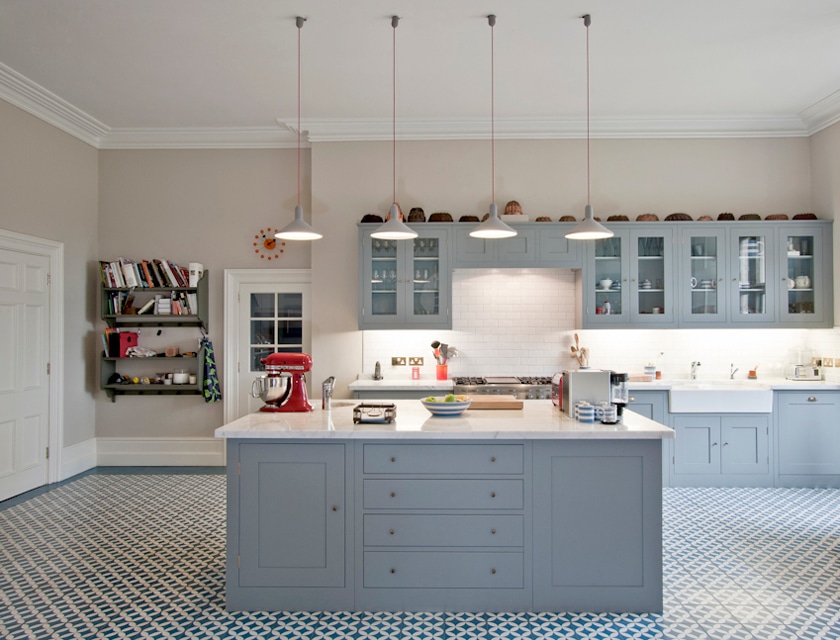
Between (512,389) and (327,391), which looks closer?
(327,391)

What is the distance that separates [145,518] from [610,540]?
3465mm

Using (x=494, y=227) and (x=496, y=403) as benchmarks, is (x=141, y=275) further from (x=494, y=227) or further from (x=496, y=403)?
(x=496, y=403)

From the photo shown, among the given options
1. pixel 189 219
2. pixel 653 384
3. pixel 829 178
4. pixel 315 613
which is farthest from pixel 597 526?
pixel 189 219

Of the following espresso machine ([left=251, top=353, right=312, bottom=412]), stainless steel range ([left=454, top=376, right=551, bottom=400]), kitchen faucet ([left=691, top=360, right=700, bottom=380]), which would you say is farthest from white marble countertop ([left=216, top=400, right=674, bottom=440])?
kitchen faucet ([left=691, top=360, right=700, bottom=380])

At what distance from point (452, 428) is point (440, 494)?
36 centimetres

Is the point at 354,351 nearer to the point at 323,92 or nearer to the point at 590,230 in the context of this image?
the point at 323,92

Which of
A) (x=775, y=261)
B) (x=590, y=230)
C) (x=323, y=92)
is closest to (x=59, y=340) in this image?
(x=323, y=92)

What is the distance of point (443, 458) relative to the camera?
3.03m

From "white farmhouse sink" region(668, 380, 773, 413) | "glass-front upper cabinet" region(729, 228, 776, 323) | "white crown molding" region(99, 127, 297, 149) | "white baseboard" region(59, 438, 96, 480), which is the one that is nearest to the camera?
"white farmhouse sink" region(668, 380, 773, 413)

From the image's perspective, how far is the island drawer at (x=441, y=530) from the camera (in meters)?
3.02

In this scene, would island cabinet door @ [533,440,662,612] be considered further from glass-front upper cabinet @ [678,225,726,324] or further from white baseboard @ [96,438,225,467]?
white baseboard @ [96,438,225,467]

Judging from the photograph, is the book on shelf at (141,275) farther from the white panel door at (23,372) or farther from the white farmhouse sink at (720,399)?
the white farmhouse sink at (720,399)

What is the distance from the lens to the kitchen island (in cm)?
299

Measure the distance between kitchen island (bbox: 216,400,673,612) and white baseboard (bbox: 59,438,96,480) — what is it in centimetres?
358
